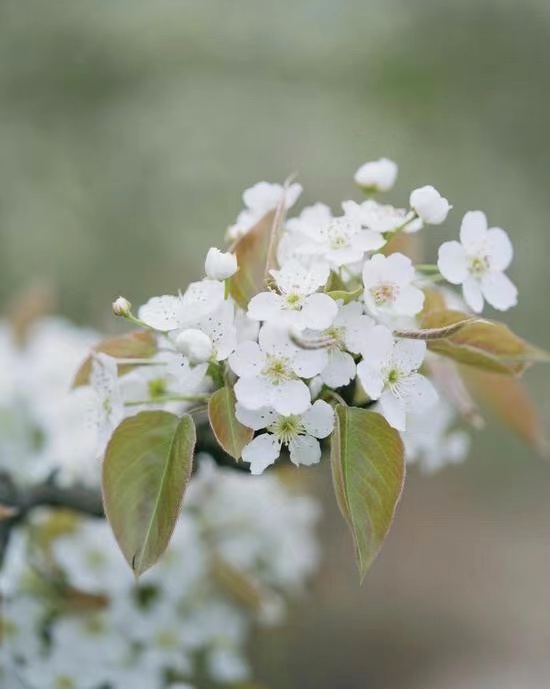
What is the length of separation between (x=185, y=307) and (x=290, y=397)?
10cm

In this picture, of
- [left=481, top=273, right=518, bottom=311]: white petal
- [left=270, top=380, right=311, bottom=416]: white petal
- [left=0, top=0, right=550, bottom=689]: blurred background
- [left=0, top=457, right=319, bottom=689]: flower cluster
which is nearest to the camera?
[left=270, top=380, right=311, bottom=416]: white petal

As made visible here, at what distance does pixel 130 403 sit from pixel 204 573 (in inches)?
18.7

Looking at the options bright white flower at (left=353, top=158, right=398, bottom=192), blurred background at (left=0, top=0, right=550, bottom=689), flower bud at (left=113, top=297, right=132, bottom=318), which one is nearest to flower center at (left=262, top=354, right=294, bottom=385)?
flower bud at (left=113, top=297, right=132, bottom=318)

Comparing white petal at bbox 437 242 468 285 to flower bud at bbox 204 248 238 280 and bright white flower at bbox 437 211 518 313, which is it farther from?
flower bud at bbox 204 248 238 280

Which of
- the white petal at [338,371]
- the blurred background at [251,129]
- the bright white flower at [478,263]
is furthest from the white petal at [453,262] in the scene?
the blurred background at [251,129]

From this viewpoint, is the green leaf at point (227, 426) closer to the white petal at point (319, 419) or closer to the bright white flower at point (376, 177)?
the white petal at point (319, 419)

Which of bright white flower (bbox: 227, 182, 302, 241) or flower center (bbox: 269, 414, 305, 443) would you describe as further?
bright white flower (bbox: 227, 182, 302, 241)

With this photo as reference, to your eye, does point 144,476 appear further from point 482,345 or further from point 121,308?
point 482,345

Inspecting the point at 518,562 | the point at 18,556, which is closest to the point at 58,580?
the point at 18,556

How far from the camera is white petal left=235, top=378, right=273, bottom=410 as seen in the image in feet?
2.23

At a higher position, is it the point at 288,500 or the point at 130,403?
the point at 130,403

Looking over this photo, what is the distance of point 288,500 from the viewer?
134 centimetres

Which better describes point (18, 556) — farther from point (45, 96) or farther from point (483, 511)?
point (45, 96)

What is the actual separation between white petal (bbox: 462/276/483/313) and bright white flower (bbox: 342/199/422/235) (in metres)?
0.05
